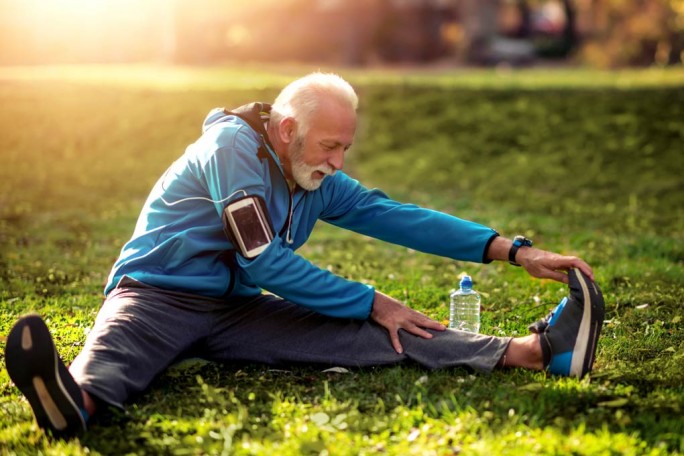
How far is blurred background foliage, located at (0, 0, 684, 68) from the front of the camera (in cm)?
3472

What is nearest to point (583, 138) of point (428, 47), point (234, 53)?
point (428, 47)

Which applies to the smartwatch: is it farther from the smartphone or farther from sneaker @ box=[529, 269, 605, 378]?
the smartphone

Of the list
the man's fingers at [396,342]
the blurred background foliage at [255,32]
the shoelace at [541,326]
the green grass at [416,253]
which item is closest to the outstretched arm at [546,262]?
the shoelace at [541,326]

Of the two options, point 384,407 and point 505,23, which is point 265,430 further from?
point 505,23

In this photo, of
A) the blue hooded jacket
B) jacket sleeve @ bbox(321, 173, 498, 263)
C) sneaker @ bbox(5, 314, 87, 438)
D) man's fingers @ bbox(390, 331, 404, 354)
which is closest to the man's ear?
the blue hooded jacket

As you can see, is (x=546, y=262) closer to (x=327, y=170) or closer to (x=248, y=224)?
(x=327, y=170)

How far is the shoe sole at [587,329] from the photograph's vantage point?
15.5ft

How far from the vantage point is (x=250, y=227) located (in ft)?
15.2

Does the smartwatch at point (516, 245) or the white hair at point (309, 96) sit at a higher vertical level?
the white hair at point (309, 96)

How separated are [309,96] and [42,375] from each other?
1.88 meters

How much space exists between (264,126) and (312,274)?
866mm

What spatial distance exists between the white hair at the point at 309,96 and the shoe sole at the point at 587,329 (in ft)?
4.87

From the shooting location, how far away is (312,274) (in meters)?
4.79

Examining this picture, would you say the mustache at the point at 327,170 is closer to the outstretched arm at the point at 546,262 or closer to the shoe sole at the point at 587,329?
the outstretched arm at the point at 546,262
